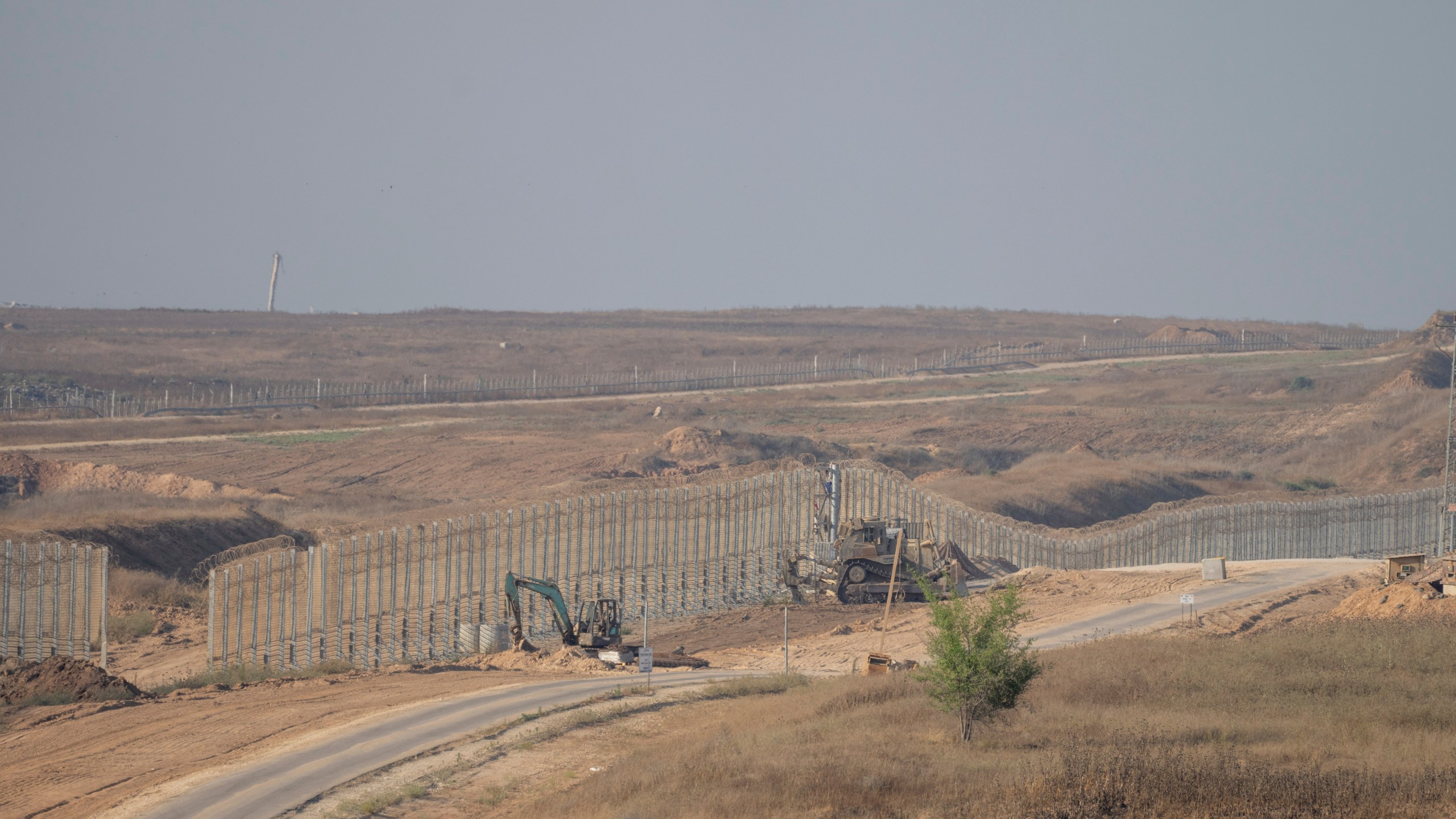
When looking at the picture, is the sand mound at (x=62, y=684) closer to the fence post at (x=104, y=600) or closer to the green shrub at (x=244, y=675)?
the green shrub at (x=244, y=675)

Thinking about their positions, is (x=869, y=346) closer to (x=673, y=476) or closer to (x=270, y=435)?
(x=270, y=435)

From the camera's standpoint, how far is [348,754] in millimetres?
17328

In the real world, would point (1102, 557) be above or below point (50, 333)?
below

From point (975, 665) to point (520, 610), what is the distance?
14196 mm

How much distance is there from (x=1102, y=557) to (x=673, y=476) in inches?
631

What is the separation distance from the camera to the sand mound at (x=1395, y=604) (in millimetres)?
25609

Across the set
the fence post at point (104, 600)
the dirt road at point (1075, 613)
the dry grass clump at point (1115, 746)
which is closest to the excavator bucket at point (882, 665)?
Result: the dry grass clump at point (1115, 746)

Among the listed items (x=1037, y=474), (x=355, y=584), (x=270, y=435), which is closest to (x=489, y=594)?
(x=355, y=584)

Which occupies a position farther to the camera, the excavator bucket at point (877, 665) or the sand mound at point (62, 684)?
the excavator bucket at point (877, 665)

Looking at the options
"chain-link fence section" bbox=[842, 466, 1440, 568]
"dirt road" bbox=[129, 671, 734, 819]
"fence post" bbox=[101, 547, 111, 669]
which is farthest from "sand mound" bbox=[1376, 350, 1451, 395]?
"fence post" bbox=[101, 547, 111, 669]

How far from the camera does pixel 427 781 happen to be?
16062 millimetres

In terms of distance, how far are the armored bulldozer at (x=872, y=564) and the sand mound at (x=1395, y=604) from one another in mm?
9466

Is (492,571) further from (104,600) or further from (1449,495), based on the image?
(1449,495)

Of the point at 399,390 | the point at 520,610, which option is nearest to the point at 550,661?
the point at 520,610
